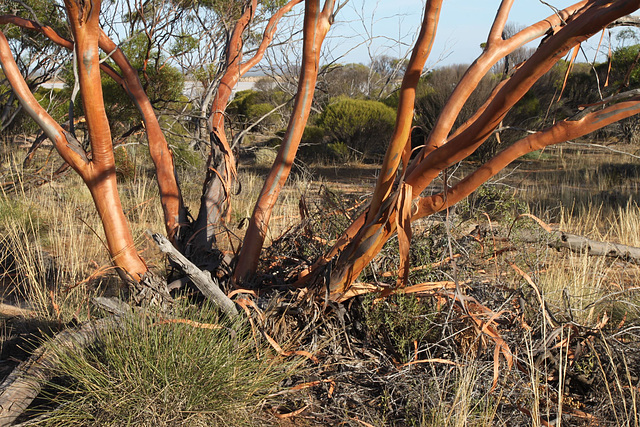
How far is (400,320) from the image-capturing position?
2.61 m

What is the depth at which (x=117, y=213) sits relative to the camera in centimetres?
269

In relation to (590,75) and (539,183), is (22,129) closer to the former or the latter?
(539,183)

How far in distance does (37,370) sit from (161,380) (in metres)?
0.63

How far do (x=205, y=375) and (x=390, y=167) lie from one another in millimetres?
1141

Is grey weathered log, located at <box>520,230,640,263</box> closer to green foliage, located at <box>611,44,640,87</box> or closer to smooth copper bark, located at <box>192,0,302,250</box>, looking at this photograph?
smooth copper bark, located at <box>192,0,302,250</box>

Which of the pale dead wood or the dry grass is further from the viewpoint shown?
the pale dead wood

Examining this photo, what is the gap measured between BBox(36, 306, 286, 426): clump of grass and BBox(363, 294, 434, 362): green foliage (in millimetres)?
595

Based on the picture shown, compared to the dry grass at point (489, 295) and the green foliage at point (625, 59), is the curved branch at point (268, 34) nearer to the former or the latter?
the dry grass at point (489, 295)

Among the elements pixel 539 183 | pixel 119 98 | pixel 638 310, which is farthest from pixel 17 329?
pixel 539 183

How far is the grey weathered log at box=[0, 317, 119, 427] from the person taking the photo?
82.6 inches

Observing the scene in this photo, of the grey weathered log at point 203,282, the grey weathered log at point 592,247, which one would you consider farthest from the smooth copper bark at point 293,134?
the grey weathered log at point 592,247

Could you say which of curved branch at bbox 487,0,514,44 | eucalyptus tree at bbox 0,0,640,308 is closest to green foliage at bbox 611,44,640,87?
eucalyptus tree at bbox 0,0,640,308

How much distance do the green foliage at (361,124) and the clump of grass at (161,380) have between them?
11136mm

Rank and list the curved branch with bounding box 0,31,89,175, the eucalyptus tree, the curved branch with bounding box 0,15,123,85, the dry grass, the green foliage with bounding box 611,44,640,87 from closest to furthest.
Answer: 1. the eucalyptus tree
2. the dry grass
3. the curved branch with bounding box 0,31,89,175
4. the curved branch with bounding box 0,15,123,85
5. the green foliage with bounding box 611,44,640,87
